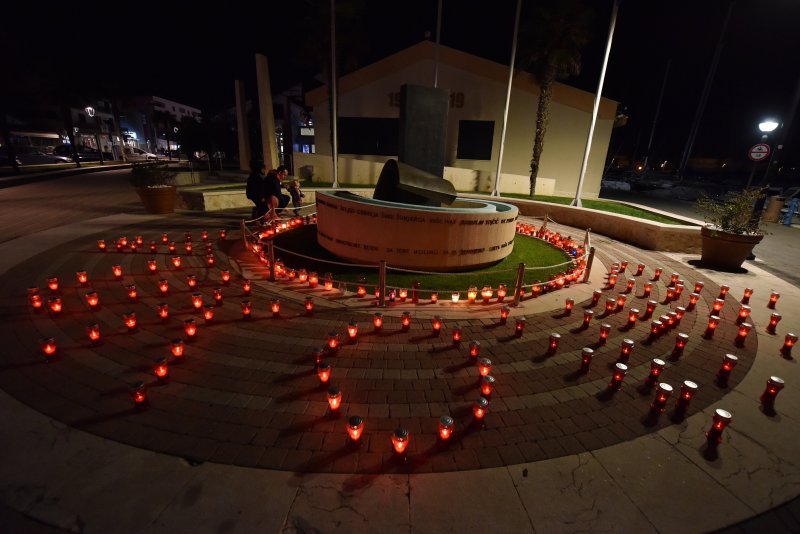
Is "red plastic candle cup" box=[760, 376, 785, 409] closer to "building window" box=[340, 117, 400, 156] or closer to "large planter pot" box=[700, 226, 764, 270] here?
"large planter pot" box=[700, 226, 764, 270]

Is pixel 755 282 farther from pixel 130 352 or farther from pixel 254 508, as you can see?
pixel 130 352

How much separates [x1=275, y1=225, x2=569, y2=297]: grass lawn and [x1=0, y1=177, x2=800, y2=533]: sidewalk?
159cm

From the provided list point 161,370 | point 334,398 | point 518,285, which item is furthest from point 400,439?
point 518,285

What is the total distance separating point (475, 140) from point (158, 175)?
2101cm

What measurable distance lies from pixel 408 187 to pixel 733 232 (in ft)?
31.2

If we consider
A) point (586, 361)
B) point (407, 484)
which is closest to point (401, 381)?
point (407, 484)

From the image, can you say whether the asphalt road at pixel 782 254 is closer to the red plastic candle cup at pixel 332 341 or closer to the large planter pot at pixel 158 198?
the red plastic candle cup at pixel 332 341

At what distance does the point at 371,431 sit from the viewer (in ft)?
12.7

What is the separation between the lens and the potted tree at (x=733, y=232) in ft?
32.5

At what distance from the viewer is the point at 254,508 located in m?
2.94

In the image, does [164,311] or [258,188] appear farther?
[258,188]

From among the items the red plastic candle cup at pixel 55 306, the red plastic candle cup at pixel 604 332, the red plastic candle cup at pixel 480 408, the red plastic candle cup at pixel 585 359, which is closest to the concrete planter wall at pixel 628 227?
the red plastic candle cup at pixel 604 332

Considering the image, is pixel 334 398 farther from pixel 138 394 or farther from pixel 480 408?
pixel 138 394

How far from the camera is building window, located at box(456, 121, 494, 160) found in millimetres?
26734
